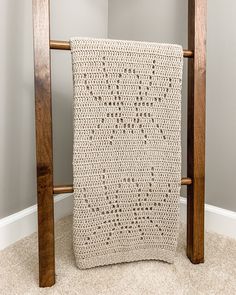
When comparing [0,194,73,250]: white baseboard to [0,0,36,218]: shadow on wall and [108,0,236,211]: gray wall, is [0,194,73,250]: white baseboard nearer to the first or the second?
[0,0,36,218]: shadow on wall

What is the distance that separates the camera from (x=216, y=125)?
87 centimetres

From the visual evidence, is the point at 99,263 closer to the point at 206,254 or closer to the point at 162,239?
the point at 162,239

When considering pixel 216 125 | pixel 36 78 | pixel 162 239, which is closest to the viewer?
pixel 36 78

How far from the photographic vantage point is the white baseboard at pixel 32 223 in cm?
79

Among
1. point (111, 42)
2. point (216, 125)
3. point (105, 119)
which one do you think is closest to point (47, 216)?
point (105, 119)

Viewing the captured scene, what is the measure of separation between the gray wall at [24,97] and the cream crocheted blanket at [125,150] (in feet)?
0.78

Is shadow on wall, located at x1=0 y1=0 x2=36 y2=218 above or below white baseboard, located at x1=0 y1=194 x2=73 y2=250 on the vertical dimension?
above

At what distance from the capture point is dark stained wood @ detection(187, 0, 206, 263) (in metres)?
0.71

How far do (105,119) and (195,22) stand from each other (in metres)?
0.33

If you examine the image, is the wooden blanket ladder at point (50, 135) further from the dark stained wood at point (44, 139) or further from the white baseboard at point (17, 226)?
the white baseboard at point (17, 226)

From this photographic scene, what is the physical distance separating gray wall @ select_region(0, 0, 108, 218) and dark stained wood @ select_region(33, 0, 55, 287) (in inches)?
7.1

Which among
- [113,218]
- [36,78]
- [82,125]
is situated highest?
[36,78]

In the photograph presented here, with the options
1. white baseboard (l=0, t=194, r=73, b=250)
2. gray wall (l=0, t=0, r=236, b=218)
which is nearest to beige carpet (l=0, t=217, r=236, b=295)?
white baseboard (l=0, t=194, r=73, b=250)

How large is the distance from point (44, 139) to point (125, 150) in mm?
191
